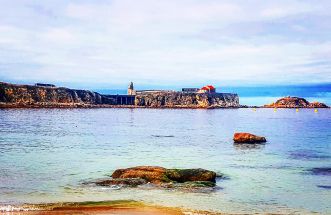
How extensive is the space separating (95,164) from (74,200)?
15125 millimetres

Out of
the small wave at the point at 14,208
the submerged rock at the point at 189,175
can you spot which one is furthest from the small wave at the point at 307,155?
the small wave at the point at 14,208

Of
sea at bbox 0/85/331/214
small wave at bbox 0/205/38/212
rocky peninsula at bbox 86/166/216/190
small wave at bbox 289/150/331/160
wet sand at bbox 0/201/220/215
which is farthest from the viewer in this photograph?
small wave at bbox 289/150/331/160

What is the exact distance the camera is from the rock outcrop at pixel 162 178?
96.0 ft

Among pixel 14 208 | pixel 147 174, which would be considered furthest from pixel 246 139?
pixel 14 208

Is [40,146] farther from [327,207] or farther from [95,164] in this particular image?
[327,207]

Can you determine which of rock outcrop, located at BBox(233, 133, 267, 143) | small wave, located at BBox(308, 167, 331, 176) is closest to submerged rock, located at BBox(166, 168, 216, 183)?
small wave, located at BBox(308, 167, 331, 176)

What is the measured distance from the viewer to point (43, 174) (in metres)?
33.8

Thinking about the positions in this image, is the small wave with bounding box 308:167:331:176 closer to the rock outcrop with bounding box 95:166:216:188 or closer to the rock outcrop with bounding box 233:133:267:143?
the rock outcrop with bounding box 95:166:216:188

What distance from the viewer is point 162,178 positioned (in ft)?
98.7

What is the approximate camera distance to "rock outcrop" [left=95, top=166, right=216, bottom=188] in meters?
29.3

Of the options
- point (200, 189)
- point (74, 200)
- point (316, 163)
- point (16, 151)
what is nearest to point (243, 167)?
point (316, 163)

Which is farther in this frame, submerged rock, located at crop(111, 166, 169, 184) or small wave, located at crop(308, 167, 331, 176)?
small wave, located at crop(308, 167, 331, 176)

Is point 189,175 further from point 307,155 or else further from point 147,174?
point 307,155

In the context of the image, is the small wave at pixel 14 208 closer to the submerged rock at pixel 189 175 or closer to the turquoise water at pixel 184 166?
the turquoise water at pixel 184 166
